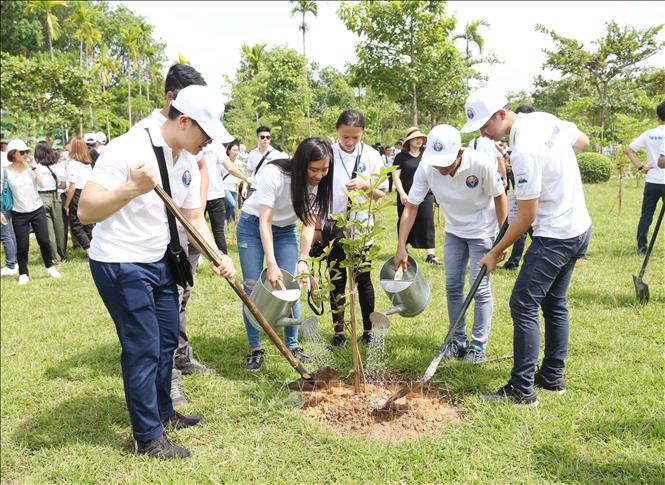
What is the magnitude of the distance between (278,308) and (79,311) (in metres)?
3.14

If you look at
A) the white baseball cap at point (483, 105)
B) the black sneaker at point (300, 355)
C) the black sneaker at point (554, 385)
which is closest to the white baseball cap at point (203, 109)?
the white baseball cap at point (483, 105)

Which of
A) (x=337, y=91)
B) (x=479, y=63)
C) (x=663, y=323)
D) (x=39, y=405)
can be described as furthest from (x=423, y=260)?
(x=337, y=91)

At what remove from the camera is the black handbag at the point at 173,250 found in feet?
8.57

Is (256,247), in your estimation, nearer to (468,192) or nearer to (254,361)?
(254,361)

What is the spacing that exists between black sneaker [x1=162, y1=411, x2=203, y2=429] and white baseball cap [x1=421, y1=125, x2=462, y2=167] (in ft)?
6.86

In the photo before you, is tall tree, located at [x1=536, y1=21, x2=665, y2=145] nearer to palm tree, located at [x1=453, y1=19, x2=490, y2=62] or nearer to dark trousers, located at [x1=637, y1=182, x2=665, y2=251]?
palm tree, located at [x1=453, y1=19, x2=490, y2=62]

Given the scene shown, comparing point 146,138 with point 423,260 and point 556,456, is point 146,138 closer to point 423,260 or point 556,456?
point 556,456

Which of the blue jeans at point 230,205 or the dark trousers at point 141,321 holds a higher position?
the dark trousers at point 141,321

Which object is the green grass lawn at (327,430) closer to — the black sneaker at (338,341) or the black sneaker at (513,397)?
the black sneaker at (513,397)

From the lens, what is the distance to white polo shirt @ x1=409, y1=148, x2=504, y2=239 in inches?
137

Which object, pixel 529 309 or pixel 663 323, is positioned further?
pixel 663 323

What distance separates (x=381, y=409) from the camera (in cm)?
312

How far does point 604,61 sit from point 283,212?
783 inches

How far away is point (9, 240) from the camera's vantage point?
24.1 feet
